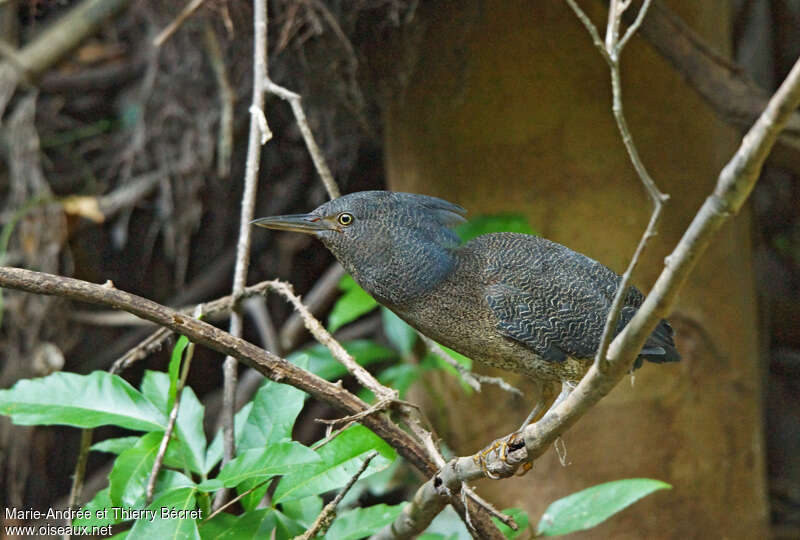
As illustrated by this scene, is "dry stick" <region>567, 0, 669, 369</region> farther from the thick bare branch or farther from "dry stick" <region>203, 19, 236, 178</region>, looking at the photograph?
"dry stick" <region>203, 19, 236, 178</region>

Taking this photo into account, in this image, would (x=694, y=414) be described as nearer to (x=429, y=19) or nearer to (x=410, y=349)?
(x=410, y=349)

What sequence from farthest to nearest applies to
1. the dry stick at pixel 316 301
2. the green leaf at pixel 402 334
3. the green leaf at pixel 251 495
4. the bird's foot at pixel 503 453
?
the dry stick at pixel 316 301 < the green leaf at pixel 402 334 < the green leaf at pixel 251 495 < the bird's foot at pixel 503 453

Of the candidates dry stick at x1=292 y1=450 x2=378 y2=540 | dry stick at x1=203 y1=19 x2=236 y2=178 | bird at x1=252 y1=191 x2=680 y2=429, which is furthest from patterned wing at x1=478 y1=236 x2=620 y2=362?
dry stick at x1=203 y1=19 x2=236 y2=178

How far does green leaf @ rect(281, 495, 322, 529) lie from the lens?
1635mm

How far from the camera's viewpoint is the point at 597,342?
57.7 inches

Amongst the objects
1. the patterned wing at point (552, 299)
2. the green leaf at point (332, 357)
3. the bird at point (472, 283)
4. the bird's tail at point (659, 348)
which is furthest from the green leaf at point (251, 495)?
the green leaf at point (332, 357)

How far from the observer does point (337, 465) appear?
1421 mm

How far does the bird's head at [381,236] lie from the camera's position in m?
1.45

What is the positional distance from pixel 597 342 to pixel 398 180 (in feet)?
4.01

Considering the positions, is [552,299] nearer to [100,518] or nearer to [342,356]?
[342,356]

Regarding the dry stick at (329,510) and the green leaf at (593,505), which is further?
the green leaf at (593,505)

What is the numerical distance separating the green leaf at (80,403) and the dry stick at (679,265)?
66cm

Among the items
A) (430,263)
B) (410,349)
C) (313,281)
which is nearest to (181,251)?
(313,281)

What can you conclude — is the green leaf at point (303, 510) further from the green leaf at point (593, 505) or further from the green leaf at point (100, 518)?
the green leaf at point (593, 505)
